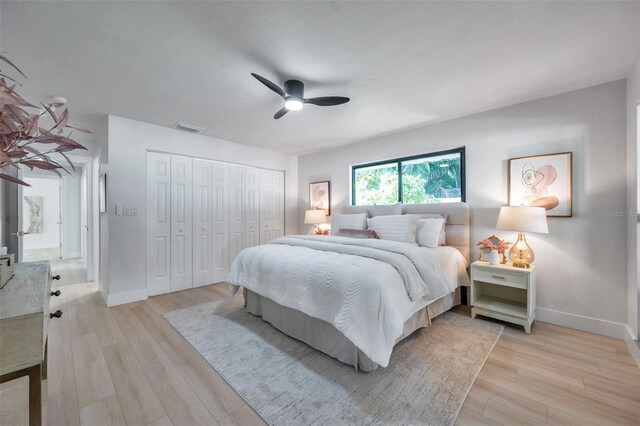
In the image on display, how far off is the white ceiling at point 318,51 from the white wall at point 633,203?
0.80ft

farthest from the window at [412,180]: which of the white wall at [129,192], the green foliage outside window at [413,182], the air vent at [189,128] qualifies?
the white wall at [129,192]

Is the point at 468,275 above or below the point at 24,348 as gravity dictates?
below

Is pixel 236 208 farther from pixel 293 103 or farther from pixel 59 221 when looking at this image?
pixel 59 221

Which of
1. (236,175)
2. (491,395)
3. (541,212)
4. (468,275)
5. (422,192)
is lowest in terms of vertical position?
(491,395)

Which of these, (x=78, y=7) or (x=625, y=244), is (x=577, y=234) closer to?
(x=625, y=244)

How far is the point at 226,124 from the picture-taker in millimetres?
3613

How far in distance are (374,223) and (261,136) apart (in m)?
2.28

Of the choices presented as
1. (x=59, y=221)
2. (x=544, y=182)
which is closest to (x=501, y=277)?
(x=544, y=182)

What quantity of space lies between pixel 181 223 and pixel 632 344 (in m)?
5.16

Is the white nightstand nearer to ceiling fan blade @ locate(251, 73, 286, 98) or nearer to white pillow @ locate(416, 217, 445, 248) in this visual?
white pillow @ locate(416, 217, 445, 248)

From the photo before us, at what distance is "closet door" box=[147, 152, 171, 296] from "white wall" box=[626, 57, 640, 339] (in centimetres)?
512

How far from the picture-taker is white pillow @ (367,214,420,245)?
3.14 meters

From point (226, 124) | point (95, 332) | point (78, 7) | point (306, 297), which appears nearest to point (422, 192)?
point (306, 297)

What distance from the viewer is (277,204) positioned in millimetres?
5270
